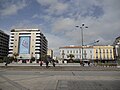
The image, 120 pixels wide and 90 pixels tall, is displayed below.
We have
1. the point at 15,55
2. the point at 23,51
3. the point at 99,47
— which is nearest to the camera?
the point at 15,55

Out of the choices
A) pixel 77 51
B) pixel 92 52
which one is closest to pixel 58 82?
pixel 77 51

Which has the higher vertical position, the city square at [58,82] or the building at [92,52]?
the building at [92,52]

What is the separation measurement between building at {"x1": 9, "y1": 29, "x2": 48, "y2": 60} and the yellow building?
42.6 meters

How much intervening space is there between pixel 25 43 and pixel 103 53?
58.4 m

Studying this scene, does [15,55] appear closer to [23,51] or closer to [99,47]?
[23,51]

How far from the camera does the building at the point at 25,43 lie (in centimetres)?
11281

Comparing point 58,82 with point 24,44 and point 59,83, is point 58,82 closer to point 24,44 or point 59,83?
point 59,83

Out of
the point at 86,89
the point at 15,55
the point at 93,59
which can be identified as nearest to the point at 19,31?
the point at 15,55

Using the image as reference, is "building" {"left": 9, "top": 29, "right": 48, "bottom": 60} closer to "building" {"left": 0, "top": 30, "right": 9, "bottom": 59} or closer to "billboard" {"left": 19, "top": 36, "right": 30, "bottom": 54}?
"billboard" {"left": 19, "top": 36, "right": 30, "bottom": 54}

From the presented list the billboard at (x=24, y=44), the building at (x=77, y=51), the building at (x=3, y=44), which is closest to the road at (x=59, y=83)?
the billboard at (x=24, y=44)

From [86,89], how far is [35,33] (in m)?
114

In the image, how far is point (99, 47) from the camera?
120 meters

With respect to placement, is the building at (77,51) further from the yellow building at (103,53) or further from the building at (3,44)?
the building at (3,44)

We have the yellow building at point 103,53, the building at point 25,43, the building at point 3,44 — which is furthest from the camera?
the building at point 3,44
